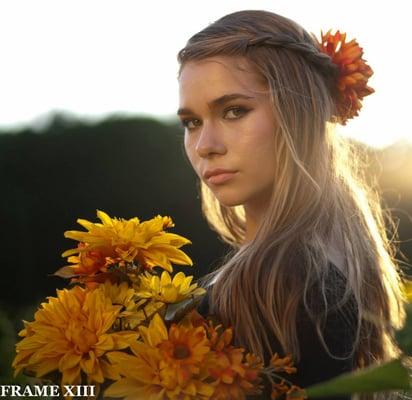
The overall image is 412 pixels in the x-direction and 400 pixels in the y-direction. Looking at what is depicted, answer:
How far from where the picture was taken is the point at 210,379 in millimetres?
1208

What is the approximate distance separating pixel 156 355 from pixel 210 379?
0.33 ft

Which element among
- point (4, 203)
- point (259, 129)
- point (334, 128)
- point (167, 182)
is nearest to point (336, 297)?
point (259, 129)

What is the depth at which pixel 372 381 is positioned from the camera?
361 mm

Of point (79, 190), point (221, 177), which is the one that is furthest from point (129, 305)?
point (79, 190)

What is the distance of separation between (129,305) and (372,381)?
42.5 inches

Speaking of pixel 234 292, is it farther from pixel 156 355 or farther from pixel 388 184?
pixel 388 184

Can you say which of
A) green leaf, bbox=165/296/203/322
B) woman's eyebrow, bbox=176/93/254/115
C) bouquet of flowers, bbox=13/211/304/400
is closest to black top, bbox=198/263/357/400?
bouquet of flowers, bbox=13/211/304/400

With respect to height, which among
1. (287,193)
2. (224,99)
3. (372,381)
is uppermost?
(224,99)

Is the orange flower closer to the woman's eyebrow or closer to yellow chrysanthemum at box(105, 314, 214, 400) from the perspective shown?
yellow chrysanthemum at box(105, 314, 214, 400)

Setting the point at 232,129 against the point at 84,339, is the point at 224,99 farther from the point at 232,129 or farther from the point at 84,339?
the point at 84,339

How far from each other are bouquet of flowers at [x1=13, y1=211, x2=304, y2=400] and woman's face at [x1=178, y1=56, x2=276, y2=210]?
0.57 meters

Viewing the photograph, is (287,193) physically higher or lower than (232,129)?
lower

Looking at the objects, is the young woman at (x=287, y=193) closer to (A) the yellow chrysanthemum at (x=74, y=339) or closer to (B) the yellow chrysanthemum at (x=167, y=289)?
(B) the yellow chrysanthemum at (x=167, y=289)

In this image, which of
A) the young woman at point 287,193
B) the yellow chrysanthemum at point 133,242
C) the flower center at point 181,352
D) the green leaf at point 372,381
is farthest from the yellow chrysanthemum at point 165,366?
the green leaf at point 372,381
